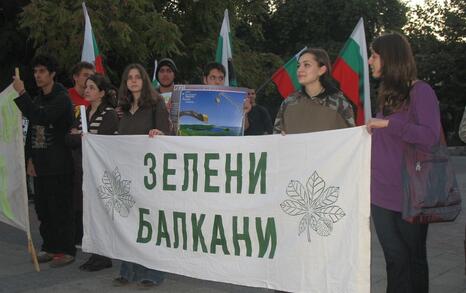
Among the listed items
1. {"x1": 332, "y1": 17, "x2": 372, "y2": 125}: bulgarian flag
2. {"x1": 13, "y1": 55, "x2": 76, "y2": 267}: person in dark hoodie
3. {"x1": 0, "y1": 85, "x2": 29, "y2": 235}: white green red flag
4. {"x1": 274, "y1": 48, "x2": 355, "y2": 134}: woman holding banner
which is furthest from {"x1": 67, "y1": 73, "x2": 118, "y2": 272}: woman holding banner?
{"x1": 332, "y1": 17, "x2": 372, "y2": 125}: bulgarian flag

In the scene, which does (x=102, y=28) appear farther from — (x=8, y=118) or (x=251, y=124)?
(x=251, y=124)

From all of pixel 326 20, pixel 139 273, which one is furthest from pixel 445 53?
pixel 139 273

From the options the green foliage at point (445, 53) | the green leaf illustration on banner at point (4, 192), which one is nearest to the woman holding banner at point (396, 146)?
the green leaf illustration on banner at point (4, 192)

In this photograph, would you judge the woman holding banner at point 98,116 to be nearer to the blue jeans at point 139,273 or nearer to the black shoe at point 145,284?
the blue jeans at point 139,273

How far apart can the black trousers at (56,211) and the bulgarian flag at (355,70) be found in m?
3.17

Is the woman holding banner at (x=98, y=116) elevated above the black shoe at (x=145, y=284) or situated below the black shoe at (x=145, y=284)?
above

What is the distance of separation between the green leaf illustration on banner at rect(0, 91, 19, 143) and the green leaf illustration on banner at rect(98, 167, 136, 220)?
4.08ft

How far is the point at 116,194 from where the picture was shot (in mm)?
4789

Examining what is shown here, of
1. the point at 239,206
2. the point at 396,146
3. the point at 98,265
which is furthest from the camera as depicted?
the point at 98,265

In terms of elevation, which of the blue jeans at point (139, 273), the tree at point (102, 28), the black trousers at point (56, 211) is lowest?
the blue jeans at point (139, 273)

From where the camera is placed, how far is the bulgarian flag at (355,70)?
6.57 m

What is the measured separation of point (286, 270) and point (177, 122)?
155cm

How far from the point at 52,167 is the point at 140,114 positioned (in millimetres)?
1295

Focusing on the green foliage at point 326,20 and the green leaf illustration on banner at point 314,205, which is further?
the green foliage at point 326,20
